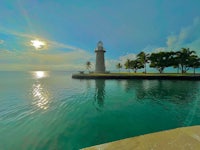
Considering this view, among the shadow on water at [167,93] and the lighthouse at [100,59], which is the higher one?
the lighthouse at [100,59]

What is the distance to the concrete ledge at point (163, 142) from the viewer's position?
12.3 ft

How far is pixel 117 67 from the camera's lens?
3342 inches

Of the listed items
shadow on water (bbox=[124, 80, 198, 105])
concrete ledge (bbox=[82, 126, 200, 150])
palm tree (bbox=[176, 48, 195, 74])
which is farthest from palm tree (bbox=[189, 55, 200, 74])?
concrete ledge (bbox=[82, 126, 200, 150])

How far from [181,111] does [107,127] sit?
241 inches

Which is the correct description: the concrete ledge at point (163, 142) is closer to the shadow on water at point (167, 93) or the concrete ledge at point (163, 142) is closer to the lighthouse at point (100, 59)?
the shadow on water at point (167, 93)

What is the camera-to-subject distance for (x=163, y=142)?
4.05 m

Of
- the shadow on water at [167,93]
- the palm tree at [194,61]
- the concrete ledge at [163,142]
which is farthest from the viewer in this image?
the palm tree at [194,61]

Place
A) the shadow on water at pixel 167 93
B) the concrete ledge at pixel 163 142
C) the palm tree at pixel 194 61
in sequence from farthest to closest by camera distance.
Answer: the palm tree at pixel 194 61, the shadow on water at pixel 167 93, the concrete ledge at pixel 163 142

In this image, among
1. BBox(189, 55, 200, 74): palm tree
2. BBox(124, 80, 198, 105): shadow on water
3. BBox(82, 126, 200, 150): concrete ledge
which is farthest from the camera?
BBox(189, 55, 200, 74): palm tree

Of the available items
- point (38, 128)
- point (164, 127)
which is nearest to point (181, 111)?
point (164, 127)

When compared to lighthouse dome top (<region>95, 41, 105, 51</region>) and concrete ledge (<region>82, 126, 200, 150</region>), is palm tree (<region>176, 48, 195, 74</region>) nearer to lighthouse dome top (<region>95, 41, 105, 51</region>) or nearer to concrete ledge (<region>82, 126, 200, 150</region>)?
lighthouse dome top (<region>95, 41, 105, 51</region>)

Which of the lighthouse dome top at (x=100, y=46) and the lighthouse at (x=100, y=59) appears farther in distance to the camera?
the lighthouse dome top at (x=100, y=46)

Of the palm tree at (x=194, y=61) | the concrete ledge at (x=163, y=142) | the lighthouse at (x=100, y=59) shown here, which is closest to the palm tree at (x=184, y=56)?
the palm tree at (x=194, y=61)

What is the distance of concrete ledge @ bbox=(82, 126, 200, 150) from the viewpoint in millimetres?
3764
